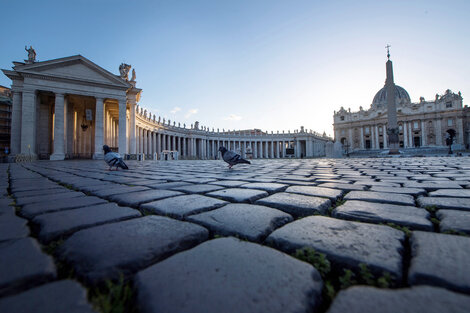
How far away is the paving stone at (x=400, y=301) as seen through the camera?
1.89ft

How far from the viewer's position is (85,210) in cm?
161

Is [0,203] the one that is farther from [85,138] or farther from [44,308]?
[85,138]

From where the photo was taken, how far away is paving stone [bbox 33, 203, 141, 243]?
1146 mm

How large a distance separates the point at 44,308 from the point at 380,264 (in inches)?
42.8

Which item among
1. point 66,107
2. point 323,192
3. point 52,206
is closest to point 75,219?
point 52,206

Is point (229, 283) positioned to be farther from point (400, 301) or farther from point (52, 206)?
point (52, 206)

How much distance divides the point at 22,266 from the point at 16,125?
23.9 meters

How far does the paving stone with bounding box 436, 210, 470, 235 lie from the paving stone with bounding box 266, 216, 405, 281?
0.32m

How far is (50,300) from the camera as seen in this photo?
2.02 ft

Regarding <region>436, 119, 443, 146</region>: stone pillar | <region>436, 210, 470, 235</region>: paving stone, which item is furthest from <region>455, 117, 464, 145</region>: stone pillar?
<region>436, 210, 470, 235</region>: paving stone

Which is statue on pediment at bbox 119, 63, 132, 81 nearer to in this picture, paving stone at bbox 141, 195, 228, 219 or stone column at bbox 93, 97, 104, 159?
stone column at bbox 93, 97, 104, 159

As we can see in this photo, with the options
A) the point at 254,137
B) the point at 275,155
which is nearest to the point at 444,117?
the point at 275,155

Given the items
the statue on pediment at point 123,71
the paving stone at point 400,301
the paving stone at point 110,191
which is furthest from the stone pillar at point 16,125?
the paving stone at point 400,301

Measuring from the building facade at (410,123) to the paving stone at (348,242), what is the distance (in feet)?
181
